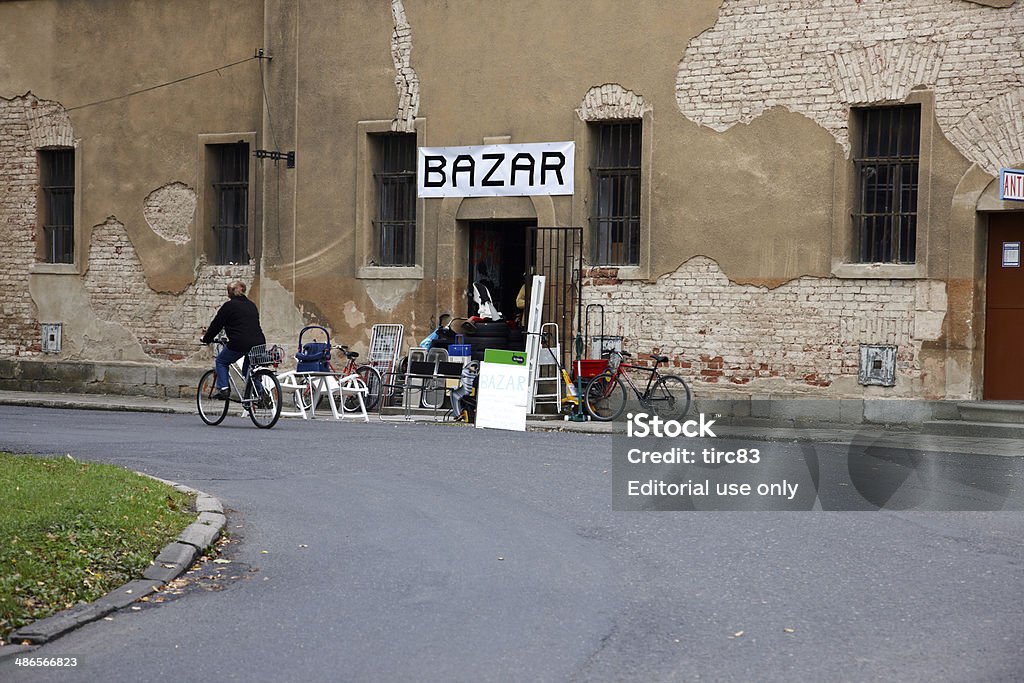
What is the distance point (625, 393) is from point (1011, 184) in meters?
5.71

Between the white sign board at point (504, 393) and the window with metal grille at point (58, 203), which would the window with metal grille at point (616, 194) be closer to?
the white sign board at point (504, 393)

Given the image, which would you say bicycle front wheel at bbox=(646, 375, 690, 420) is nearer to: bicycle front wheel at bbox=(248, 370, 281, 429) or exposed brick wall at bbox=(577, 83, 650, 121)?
exposed brick wall at bbox=(577, 83, 650, 121)

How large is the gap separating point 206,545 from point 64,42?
18376 mm

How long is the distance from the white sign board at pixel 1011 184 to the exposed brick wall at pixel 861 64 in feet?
2.23

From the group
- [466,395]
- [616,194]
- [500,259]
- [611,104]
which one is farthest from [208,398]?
[611,104]

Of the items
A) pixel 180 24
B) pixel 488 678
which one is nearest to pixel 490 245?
pixel 180 24

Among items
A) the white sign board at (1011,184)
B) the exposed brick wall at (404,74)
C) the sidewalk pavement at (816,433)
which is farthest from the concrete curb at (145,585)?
the exposed brick wall at (404,74)

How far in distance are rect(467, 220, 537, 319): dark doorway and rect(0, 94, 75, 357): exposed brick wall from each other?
28.1 feet

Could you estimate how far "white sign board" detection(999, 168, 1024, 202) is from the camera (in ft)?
53.9

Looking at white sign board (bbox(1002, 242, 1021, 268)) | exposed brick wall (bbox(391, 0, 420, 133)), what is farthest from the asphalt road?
exposed brick wall (bbox(391, 0, 420, 133))

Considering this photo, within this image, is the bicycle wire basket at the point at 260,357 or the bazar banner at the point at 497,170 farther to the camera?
the bazar banner at the point at 497,170

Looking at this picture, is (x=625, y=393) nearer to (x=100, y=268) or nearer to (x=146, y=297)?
(x=146, y=297)

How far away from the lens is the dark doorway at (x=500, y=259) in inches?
855

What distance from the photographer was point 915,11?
17797 millimetres
